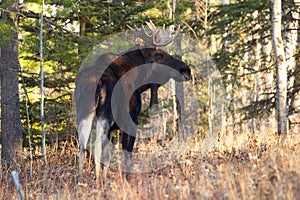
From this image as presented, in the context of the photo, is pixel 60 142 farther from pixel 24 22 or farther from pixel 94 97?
pixel 94 97

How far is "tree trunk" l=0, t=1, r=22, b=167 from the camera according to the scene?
11.9m

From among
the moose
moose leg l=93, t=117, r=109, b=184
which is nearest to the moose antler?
the moose

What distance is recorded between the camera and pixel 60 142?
13.2 metres

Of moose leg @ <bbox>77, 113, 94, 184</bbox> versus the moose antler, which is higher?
the moose antler

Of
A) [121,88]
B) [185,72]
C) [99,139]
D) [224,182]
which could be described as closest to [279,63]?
[185,72]

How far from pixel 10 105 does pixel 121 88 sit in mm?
3514

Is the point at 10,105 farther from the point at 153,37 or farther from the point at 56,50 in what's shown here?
the point at 153,37

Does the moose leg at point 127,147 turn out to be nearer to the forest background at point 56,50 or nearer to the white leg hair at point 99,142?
the white leg hair at point 99,142

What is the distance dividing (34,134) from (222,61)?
589cm

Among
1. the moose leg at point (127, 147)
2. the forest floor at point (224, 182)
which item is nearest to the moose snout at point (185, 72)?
the moose leg at point (127, 147)

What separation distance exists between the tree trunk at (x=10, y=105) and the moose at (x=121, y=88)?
9.58 feet

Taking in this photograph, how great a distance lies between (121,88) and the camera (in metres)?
9.66

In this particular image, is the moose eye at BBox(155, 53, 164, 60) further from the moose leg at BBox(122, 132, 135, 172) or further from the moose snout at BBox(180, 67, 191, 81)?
the moose leg at BBox(122, 132, 135, 172)

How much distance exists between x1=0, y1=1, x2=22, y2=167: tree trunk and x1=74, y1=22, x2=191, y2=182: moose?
2.92m
